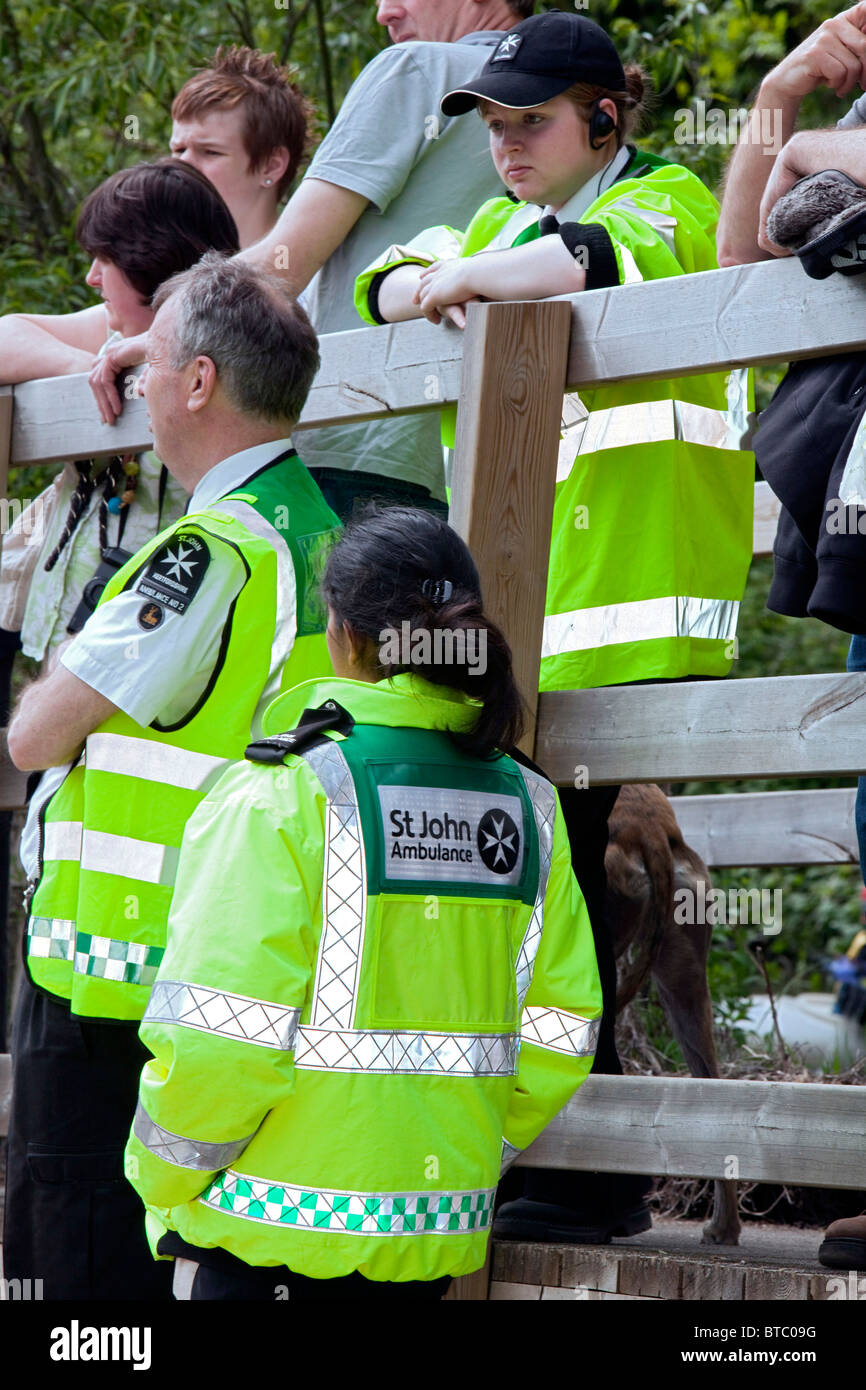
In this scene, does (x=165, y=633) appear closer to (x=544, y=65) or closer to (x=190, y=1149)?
(x=190, y=1149)

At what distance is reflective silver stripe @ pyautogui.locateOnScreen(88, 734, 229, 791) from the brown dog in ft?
5.49

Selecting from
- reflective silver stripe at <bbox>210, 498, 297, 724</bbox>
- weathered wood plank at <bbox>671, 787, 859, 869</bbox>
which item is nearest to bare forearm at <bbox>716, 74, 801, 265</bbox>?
reflective silver stripe at <bbox>210, 498, 297, 724</bbox>

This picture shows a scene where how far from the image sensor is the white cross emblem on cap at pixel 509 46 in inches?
150

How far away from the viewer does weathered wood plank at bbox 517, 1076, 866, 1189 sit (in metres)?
3.12

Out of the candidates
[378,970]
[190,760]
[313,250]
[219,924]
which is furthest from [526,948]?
[313,250]

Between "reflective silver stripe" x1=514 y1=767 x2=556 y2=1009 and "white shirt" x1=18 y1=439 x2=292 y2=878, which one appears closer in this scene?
"reflective silver stripe" x1=514 y1=767 x2=556 y2=1009

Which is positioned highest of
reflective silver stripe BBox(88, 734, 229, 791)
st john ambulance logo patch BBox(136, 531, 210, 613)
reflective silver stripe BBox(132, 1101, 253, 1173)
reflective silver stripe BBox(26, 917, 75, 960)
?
st john ambulance logo patch BBox(136, 531, 210, 613)

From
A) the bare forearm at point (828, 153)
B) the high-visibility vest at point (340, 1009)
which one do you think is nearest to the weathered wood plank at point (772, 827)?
the bare forearm at point (828, 153)

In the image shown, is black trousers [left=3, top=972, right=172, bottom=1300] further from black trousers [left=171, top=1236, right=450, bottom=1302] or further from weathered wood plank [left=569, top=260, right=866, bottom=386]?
weathered wood plank [left=569, top=260, right=866, bottom=386]

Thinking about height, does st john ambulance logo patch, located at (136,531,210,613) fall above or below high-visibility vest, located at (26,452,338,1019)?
above

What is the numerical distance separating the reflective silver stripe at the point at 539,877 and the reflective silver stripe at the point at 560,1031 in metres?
0.06

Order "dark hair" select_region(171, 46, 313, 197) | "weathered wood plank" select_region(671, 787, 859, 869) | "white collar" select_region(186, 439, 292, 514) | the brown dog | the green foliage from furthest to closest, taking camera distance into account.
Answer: the green foliage < "weathered wood plank" select_region(671, 787, 859, 869) < "dark hair" select_region(171, 46, 313, 197) < the brown dog < "white collar" select_region(186, 439, 292, 514)

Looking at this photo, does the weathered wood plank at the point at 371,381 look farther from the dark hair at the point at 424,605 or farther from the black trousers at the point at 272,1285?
the black trousers at the point at 272,1285
